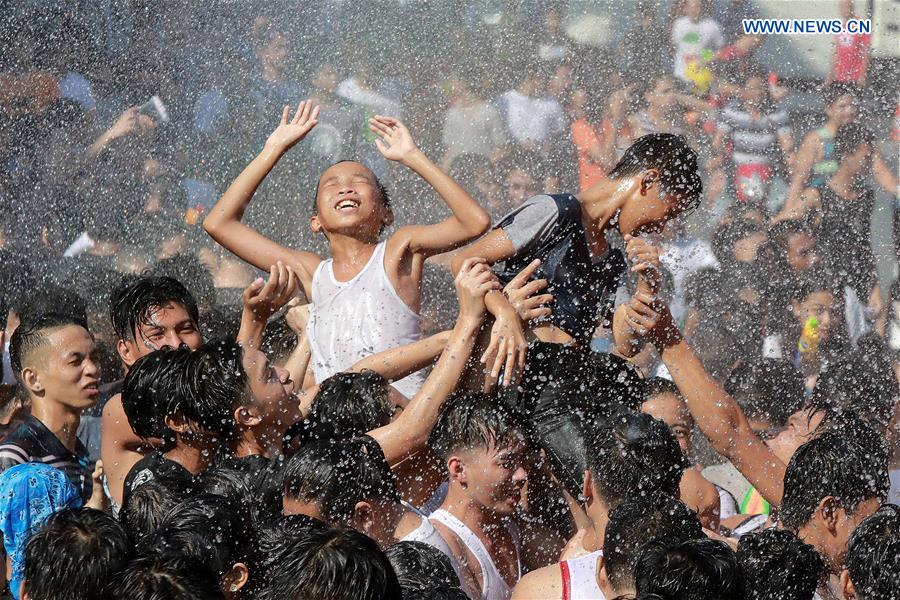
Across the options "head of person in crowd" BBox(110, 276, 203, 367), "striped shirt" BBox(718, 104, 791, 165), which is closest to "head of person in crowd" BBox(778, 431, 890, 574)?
"head of person in crowd" BBox(110, 276, 203, 367)

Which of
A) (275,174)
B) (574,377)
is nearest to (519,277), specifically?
(574,377)

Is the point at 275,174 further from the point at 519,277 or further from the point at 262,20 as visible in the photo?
the point at 519,277

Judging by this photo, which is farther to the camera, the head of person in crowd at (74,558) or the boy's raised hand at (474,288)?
the boy's raised hand at (474,288)

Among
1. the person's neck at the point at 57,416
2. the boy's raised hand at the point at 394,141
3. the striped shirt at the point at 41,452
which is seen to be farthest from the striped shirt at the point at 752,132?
the striped shirt at the point at 41,452

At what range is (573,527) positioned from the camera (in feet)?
13.5

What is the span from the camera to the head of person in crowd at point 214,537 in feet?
8.68

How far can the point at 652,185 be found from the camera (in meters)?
4.64

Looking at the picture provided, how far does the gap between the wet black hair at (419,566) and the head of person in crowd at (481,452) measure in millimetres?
708

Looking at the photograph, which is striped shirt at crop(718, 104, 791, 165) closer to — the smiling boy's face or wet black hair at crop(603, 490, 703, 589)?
the smiling boy's face

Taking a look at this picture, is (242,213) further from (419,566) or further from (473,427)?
(419,566)

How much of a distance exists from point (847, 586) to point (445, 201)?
6.82 feet

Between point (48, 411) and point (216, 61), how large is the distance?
4.47 m

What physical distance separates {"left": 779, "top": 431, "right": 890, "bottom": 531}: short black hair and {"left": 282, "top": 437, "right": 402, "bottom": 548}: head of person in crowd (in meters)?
1.08

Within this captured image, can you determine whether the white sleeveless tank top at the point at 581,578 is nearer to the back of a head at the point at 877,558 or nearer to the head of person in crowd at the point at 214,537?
the back of a head at the point at 877,558
